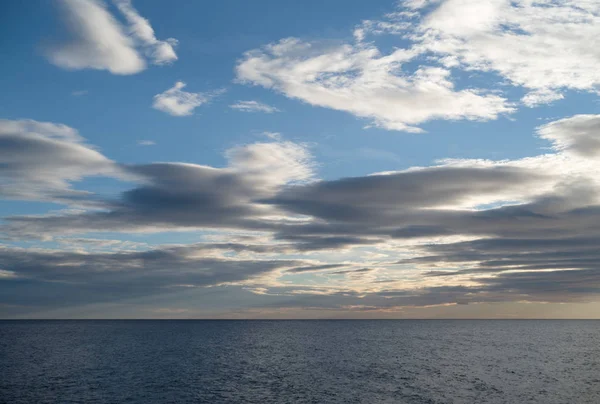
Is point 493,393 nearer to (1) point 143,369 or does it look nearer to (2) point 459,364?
(2) point 459,364

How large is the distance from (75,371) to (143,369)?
41.6ft

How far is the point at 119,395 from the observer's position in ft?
230

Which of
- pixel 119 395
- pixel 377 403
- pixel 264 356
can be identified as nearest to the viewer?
pixel 377 403

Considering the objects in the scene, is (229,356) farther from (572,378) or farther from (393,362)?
(572,378)

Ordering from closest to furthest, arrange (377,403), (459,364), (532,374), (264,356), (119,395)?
1. (377,403)
2. (119,395)
3. (532,374)
4. (459,364)
5. (264,356)

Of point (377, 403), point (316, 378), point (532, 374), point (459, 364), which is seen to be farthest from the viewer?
point (459, 364)

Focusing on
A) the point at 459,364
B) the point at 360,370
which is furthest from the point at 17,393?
the point at 459,364

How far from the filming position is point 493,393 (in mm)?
72500

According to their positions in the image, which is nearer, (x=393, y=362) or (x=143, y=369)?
(x=143, y=369)

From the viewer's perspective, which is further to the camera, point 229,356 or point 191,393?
point 229,356

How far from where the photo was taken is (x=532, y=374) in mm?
94812

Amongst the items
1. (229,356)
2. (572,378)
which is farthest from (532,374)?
(229,356)

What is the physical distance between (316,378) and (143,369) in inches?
1470

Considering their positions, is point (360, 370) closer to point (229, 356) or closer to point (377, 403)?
point (377, 403)
